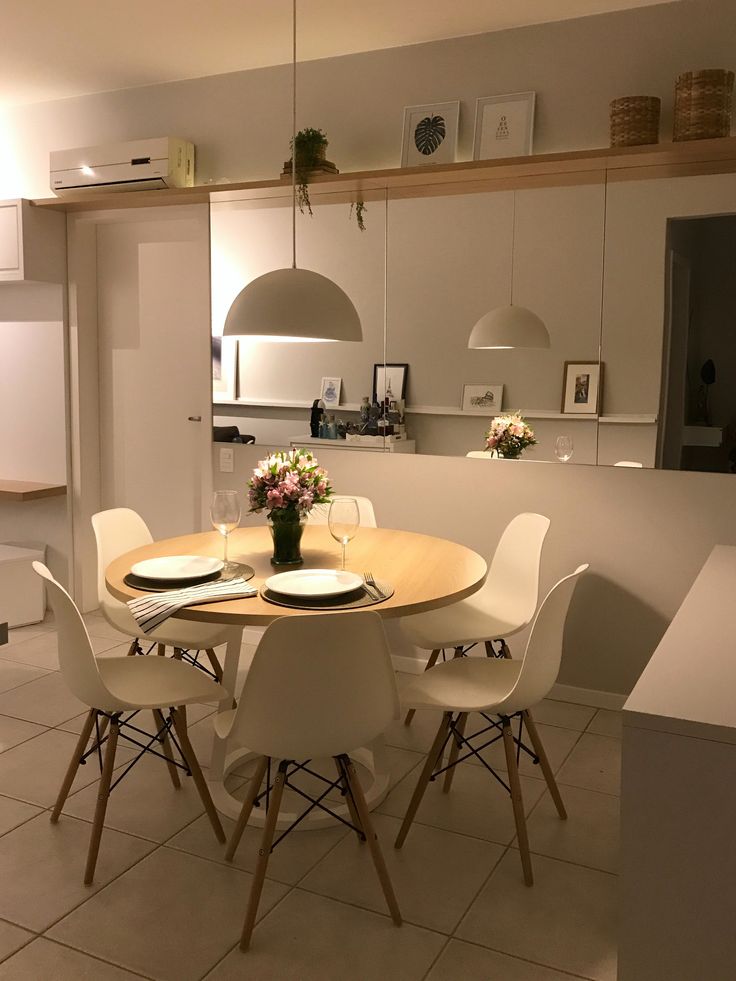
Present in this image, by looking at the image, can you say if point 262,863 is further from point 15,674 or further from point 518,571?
point 15,674

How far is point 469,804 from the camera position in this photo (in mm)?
2941

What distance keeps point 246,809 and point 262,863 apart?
0.26 metres

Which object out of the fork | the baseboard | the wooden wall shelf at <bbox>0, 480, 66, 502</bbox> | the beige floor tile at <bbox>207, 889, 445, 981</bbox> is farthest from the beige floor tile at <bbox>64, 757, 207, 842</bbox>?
the wooden wall shelf at <bbox>0, 480, 66, 502</bbox>

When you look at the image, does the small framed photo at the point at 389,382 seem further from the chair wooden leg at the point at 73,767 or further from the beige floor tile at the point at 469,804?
the chair wooden leg at the point at 73,767

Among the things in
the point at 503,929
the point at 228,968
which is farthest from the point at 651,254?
the point at 228,968

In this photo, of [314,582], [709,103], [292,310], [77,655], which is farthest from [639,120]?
[77,655]

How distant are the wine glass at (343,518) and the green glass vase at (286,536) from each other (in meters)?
0.13

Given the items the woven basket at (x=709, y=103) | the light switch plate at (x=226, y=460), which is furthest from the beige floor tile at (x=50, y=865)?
the woven basket at (x=709, y=103)

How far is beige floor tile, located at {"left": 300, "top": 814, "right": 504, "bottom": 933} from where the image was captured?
2.38 meters

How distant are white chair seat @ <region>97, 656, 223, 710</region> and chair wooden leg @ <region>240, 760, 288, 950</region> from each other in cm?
45

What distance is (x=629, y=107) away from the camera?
344 cm

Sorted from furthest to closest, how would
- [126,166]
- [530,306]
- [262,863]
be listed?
[126,166] → [530,306] → [262,863]

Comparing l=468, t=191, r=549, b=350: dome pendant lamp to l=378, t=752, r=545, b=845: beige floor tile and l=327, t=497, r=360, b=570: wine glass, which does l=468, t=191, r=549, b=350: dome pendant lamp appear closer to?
l=327, t=497, r=360, b=570: wine glass

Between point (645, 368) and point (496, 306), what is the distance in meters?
0.68
